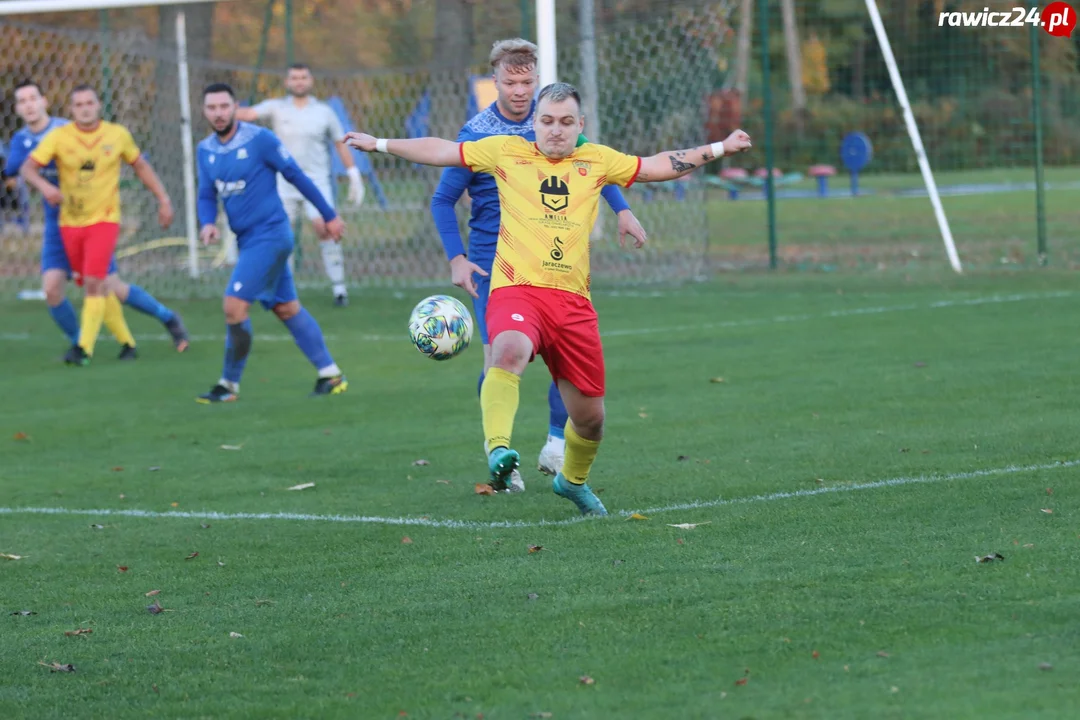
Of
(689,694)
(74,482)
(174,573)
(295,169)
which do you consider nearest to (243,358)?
(295,169)

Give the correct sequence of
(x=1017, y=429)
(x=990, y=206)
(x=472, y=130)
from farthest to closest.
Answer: (x=990, y=206) < (x=1017, y=429) < (x=472, y=130)

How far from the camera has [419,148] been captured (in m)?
6.23

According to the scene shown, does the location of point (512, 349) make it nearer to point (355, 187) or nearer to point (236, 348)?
point (236, 348)

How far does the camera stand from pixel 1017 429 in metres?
7.58

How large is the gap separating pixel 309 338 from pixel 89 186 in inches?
123

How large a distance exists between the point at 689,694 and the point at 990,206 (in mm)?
22934

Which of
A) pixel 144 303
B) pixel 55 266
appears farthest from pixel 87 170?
pixel 144 303

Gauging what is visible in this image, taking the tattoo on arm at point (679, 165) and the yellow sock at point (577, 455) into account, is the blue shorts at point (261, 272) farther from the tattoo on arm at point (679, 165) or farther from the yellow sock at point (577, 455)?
the tattoo on arm at point (679, 165)

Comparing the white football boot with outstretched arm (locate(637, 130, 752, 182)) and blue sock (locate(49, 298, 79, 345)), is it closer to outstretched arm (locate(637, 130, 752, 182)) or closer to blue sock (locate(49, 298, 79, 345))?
outstretched arm (locate(637, 130, 752, 182))

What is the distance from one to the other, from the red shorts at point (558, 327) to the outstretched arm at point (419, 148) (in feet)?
1.95

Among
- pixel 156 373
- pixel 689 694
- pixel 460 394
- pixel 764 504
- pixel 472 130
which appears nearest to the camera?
pixel 689 694

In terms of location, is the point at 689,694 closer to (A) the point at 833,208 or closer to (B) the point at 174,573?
(B) the point at 174,573

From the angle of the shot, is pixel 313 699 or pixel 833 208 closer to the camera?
pixel 313 699

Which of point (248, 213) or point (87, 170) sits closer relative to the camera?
point (248, 213)
